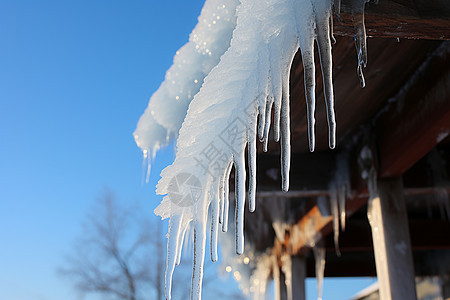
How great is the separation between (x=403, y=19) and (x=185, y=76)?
1.20 metres

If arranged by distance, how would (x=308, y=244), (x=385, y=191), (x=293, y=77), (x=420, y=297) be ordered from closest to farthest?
1. (x=293, y=77)
2. (x=385, y=191)
3. (x=308, y=244)
4. (x=420, y=297)

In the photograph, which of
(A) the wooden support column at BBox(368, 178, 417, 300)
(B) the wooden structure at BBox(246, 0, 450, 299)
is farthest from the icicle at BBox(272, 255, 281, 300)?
(A) the wooden support column at BBox(368, 178, 417, 300)

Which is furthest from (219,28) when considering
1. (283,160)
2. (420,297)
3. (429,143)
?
(420,297)

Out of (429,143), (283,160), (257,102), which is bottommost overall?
(283,160)

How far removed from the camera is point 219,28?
200cm

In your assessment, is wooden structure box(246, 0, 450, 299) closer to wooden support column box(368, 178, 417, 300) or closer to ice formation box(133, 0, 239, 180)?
wooden support column box(368, 178, 417, 300)

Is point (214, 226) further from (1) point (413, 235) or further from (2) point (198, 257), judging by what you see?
(1) point (413, 235)

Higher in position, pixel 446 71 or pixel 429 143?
pixel 446 71

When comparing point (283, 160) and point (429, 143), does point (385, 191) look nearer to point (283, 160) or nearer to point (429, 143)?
point (429, 143)

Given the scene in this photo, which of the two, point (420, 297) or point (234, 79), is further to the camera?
point (420, 297)

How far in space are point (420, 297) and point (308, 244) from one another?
355cm

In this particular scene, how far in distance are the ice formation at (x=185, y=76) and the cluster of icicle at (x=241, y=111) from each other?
495 mm

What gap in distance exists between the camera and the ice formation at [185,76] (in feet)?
6.53

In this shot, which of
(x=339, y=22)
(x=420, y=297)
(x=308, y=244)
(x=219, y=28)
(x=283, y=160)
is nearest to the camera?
(x=339, y=22)
